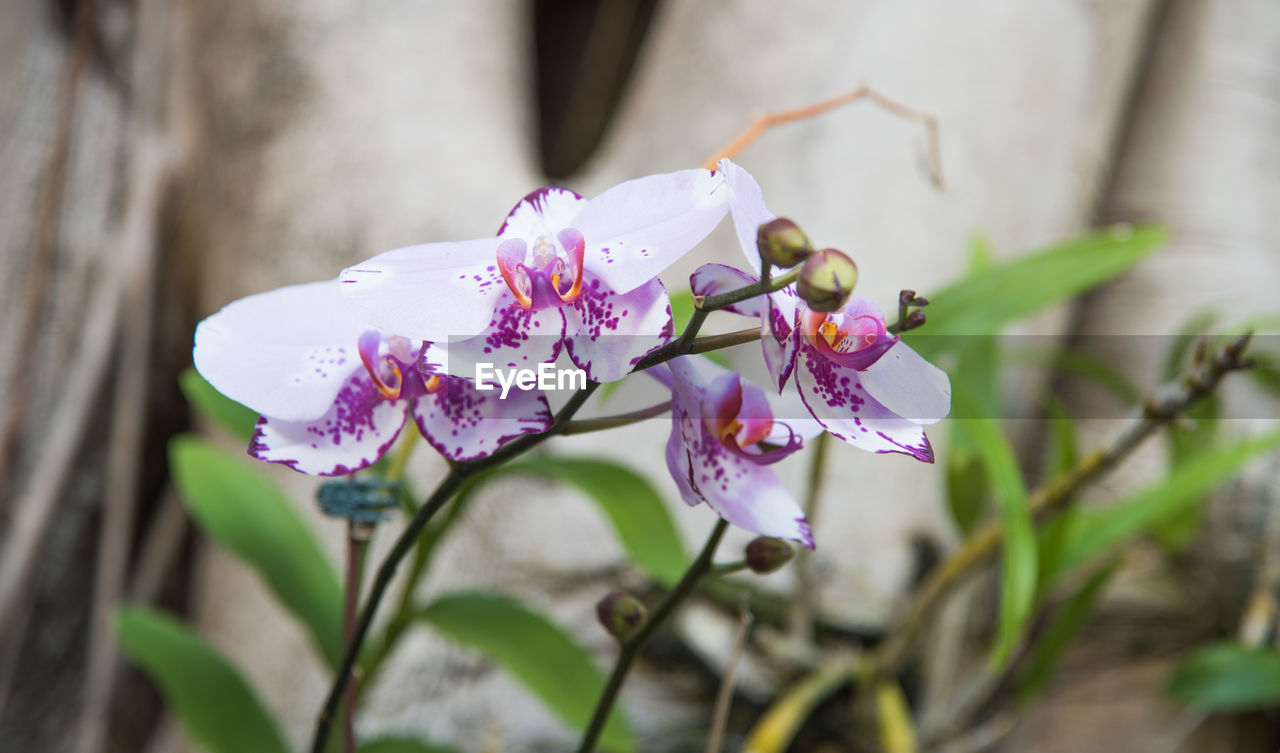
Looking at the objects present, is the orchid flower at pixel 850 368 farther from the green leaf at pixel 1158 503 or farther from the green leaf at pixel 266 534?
the green leaf at pixel 1158 503

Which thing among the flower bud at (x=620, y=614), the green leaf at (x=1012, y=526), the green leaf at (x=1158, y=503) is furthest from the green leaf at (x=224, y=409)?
the green leaf at (x=1158, y=503)

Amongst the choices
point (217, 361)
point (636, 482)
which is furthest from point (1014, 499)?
point (217, 361)

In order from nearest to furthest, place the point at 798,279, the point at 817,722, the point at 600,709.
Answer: the point at 798,279, the point at 600,709, the point at 817,722

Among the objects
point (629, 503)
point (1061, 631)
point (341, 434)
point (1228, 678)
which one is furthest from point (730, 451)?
point (1228, 678)

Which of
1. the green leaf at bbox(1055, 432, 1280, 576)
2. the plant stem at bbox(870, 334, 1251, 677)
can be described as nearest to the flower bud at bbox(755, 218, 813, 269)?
the plant stem at bbox(870, 334, 1251, 677)

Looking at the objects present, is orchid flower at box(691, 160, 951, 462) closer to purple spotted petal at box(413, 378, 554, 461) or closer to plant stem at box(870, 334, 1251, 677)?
purple spotted petal at box(413, 378, 554, 461)

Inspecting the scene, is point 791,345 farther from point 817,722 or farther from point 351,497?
point 817,722
